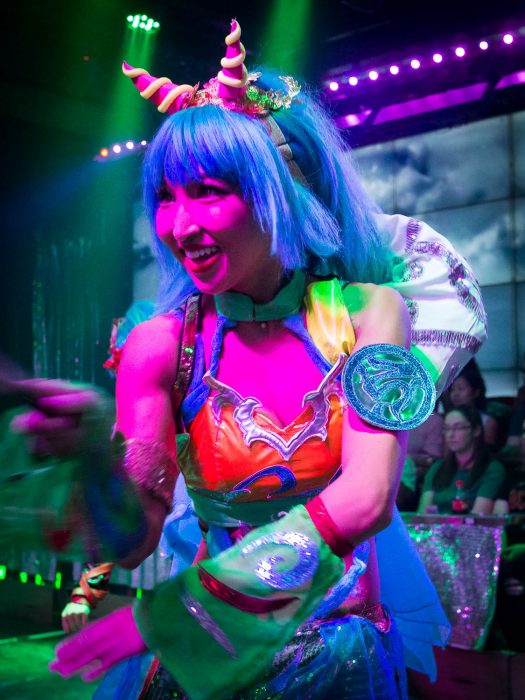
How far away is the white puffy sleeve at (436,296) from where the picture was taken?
1.48 metres

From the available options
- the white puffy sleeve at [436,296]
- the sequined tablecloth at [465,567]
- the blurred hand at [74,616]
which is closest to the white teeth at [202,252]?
the white puffy sleeve at [436,296]

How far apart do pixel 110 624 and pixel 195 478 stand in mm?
460

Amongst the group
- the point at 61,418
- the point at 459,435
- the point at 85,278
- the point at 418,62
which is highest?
the point at 418,62

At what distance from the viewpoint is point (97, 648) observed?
35.8 inches

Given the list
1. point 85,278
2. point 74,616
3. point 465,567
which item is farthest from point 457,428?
point 85,278

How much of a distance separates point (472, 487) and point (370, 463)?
3458 millimetres

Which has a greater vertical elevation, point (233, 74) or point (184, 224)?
point (233, 74)

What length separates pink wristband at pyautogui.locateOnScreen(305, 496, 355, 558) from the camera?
1.03m

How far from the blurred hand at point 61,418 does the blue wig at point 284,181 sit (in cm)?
51

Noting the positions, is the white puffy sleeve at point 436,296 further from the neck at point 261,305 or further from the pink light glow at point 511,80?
the pink light glow at point 511,80

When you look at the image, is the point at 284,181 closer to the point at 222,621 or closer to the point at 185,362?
the point at 185,362

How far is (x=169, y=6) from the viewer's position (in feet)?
20.3

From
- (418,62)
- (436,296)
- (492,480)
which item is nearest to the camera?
(436,296)

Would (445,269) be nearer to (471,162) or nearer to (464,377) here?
(464,377)
